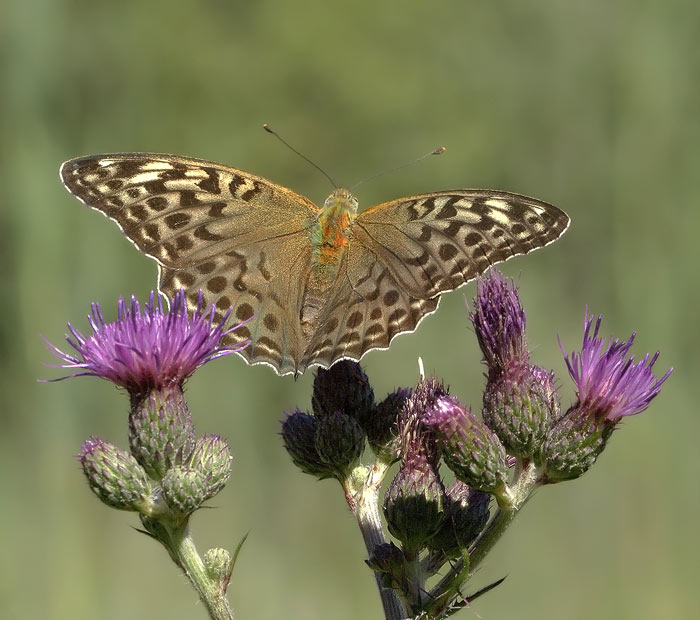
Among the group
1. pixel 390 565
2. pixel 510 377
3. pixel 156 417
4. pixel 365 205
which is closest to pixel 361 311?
pixel 510 377

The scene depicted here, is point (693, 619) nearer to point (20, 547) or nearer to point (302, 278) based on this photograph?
point (302, 278)

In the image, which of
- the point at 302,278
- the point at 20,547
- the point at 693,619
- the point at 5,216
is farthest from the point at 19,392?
the point at 693,619

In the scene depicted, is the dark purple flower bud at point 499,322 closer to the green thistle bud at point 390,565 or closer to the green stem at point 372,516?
→ the green stem at point 372,516

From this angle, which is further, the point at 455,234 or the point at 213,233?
the point at 213,233

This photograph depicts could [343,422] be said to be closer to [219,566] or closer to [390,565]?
[390,565]

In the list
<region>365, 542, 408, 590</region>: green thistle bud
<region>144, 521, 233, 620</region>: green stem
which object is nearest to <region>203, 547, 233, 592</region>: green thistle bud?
<region>144, 521, 233, 620</region>: green stem

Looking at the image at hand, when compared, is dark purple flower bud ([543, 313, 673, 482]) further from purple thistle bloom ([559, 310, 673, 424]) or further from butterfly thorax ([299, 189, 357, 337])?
butterfly thorax ([299, 189, 357, 337])
